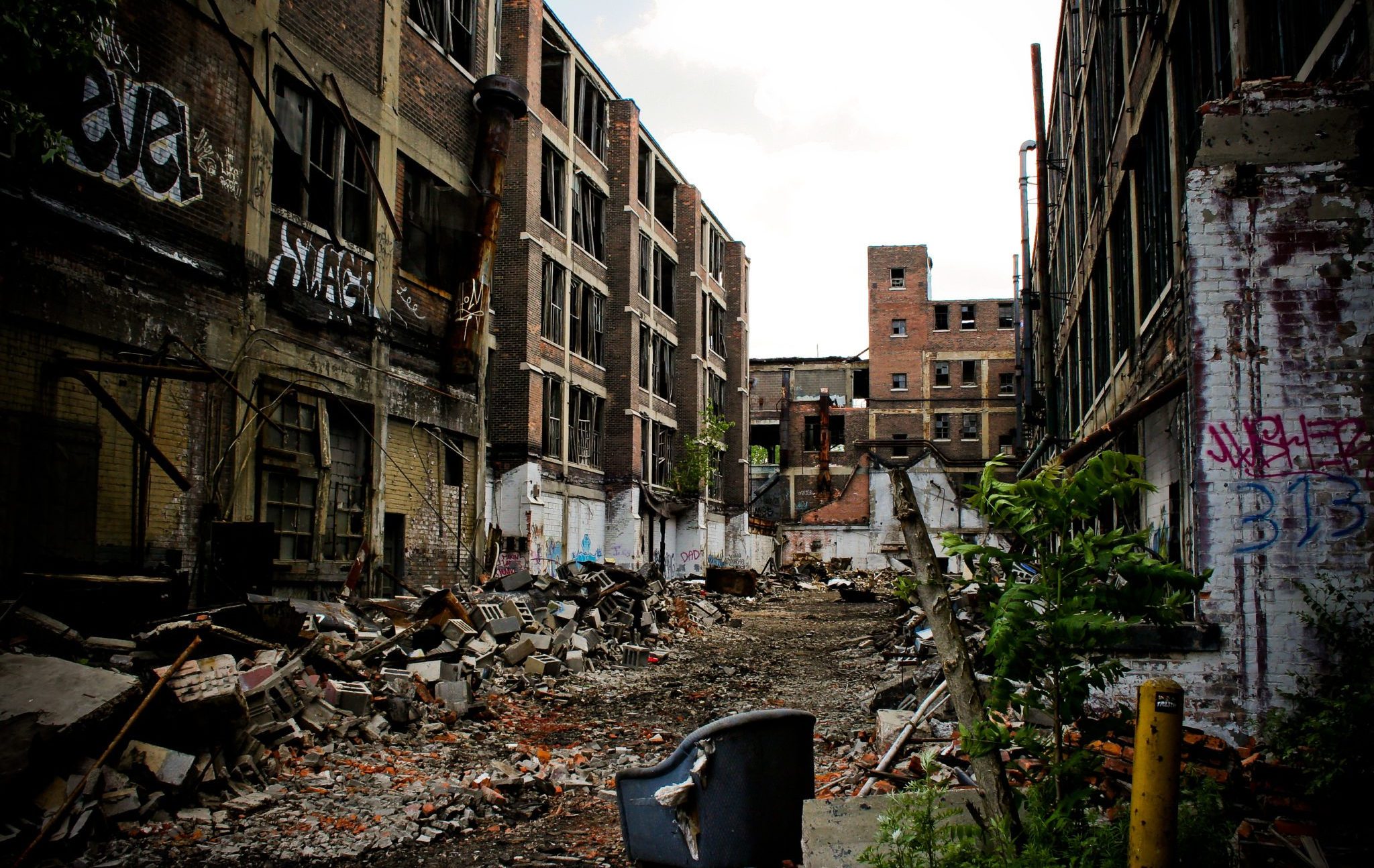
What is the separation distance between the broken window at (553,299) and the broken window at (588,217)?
5.62ft

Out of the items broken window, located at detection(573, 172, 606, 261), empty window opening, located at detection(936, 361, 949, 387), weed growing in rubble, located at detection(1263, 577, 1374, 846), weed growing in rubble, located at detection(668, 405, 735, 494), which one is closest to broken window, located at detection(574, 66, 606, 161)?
broken window, located at detection(573, 172, 606, 261)

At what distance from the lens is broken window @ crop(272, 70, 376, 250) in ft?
41.8

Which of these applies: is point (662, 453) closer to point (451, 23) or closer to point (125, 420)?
point (451, 23)

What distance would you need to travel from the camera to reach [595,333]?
30.0m

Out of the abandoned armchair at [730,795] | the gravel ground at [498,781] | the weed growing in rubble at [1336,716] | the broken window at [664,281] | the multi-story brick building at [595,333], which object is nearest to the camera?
the weed growing in rubble at [1336,716]

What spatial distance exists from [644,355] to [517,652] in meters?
21.6

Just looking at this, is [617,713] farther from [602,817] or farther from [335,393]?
[335,393]

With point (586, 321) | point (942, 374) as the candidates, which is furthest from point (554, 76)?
point (942, 374)

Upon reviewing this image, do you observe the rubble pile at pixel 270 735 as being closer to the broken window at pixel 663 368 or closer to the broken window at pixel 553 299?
the broken window at pixel 553 299

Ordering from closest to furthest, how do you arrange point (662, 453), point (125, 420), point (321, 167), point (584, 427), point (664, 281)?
→ point (125, 420) < point (321, 167) < point (584, 427) < point (662, 453) < point (664, 281)

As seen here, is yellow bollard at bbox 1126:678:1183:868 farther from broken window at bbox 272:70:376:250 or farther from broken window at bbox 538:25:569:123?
broken window at bbox 538:25:569:123

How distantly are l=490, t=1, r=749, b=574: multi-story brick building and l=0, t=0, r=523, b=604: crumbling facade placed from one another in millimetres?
7006

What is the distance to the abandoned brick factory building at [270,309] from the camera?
9.10m

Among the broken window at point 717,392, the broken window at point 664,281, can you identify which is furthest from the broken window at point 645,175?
the broken window at point 717,392
